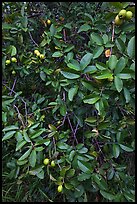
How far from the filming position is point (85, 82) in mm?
866

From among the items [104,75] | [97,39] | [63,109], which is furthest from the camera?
[63,109]

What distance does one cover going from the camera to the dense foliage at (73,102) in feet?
2.80

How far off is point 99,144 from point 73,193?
0.26 m

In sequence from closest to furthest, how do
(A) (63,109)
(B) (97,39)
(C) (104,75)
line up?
(C) (104,75) < (B) (97,39) < (A) (63,109)

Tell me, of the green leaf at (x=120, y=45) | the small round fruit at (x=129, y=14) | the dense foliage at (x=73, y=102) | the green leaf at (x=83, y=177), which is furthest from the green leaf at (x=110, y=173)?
the small round fruit at (x=129, y=14)

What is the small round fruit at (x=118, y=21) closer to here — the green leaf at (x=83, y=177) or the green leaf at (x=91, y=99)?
the green leaf at (x=91, y=99)

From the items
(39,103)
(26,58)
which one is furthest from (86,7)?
(39,103)

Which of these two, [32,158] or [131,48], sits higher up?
[131,48]

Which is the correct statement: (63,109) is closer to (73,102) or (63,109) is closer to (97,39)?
(73,102)

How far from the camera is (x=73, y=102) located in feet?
3.75

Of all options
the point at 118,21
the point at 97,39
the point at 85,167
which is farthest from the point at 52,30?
the point at 85,167

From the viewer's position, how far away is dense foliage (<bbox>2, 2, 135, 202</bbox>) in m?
0.85

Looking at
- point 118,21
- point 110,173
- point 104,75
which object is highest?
point 118,21

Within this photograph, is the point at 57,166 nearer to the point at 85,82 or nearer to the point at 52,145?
the point at 52,145
